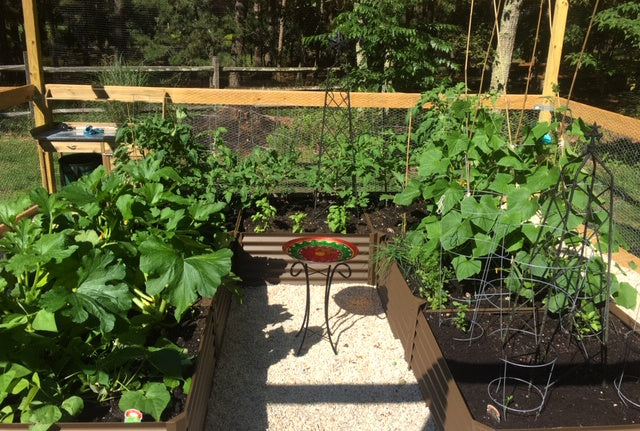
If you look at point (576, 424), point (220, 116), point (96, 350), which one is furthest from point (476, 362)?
point (220, 116)

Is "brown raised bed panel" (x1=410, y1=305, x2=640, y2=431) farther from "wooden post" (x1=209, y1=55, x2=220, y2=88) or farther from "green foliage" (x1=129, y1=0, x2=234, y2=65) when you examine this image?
"green foliage" (x1=129, y1=0, x2=234, y2=65)

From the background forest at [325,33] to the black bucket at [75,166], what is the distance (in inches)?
165

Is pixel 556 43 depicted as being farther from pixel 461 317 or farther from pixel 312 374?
pixel 312 374

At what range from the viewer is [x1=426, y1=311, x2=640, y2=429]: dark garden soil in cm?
222

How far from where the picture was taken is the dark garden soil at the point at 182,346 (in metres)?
2.11

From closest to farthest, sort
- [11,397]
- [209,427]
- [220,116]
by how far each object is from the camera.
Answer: [11,397] → [209,427] → [220,116]

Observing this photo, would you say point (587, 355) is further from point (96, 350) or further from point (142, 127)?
point (142, 127)

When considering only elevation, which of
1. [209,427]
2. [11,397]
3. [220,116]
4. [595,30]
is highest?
[595,30]

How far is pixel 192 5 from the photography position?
13047 millimetres

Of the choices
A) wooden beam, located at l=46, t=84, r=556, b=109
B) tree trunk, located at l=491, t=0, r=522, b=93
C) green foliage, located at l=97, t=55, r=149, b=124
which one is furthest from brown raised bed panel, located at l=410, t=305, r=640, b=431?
green foliage, located at l=97, t=55, r=149, b=124

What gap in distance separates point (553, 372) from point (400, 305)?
37.4 inches

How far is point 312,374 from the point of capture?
116 inches

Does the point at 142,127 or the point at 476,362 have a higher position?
the point at 142,127

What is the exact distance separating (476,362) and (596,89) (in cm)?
1460
